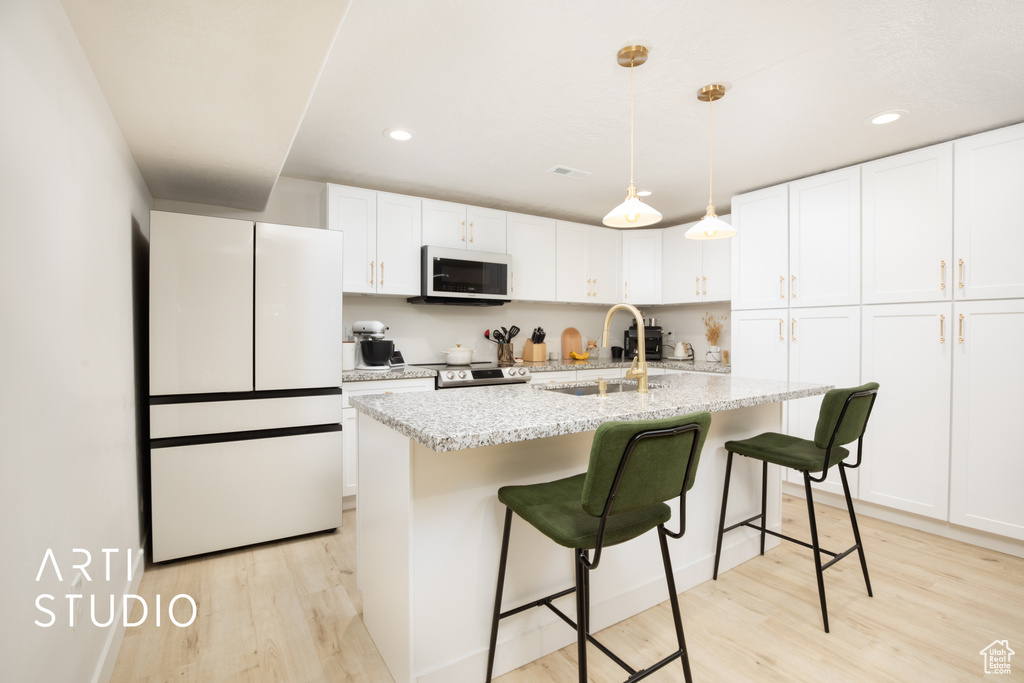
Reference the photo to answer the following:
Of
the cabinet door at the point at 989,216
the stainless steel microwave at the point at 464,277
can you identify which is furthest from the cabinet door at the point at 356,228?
the cabinet door at the point at 989,216

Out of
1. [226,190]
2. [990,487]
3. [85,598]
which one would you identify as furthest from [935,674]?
[226,190]

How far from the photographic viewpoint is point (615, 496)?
47.6 inches

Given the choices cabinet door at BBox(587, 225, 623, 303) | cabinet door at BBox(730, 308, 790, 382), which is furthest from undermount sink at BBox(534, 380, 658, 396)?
cabinet door at BBox(587, 225, 623, 303)

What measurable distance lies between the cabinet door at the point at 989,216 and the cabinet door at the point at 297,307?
3.60 m

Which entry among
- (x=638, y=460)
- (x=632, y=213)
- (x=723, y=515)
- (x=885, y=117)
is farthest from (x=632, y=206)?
(x=885, y=117)

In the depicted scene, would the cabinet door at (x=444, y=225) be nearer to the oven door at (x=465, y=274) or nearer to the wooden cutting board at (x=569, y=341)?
the oven door at (x=465, y=274)

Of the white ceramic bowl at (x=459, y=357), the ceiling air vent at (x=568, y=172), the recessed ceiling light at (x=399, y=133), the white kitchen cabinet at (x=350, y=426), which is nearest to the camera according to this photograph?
the recessed ceiling light at (x=399, y=133)

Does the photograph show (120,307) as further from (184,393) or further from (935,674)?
(935,674)

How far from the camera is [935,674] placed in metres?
1.64

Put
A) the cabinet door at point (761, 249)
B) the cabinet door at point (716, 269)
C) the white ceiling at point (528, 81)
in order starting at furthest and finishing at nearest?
the cabinet door at point (716, 269), the cabinet door at point (761, 249), the white ceiling at point (528, 81)

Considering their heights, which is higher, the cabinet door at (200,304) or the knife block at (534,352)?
the cabinet door at (200,304)

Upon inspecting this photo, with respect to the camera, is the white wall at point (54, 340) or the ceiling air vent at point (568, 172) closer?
the white wall at point (54, 340)

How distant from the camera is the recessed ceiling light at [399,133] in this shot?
104 inches

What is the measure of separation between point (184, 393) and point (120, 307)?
1.90ft
